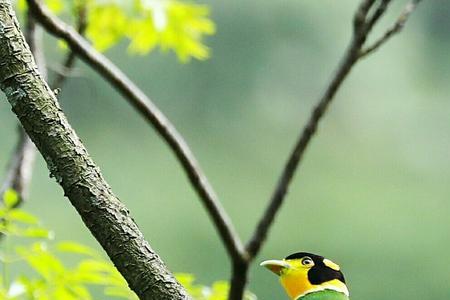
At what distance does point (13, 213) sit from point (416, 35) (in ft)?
14.8

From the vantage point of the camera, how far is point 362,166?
5.15m

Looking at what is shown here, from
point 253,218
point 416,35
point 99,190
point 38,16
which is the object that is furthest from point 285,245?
point 99,190

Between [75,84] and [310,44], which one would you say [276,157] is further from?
A: [75,84]

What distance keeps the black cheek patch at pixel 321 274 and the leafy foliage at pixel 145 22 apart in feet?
2.14


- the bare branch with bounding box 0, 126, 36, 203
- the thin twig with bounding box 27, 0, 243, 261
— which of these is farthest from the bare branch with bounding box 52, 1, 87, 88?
the thin twig with bounding box 27, 0, 243, 261

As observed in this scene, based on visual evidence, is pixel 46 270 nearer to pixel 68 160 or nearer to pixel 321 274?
pixel 321 274

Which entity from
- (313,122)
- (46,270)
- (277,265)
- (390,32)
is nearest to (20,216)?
(46,270)

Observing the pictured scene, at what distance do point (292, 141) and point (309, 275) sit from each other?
3.97 m

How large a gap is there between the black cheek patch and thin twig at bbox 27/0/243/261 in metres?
0.15

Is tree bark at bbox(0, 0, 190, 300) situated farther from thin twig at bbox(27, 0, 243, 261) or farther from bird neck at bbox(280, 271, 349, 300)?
thin twig at bbox(27, 0, 243, 261)

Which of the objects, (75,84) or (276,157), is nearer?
(75,84)

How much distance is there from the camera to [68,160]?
2.59 ft

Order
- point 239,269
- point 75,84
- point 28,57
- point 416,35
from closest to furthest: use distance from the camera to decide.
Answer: point 28,57 → point 239,269 → point 75,84 → point 416,35

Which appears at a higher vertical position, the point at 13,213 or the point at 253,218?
the point at 13,213
